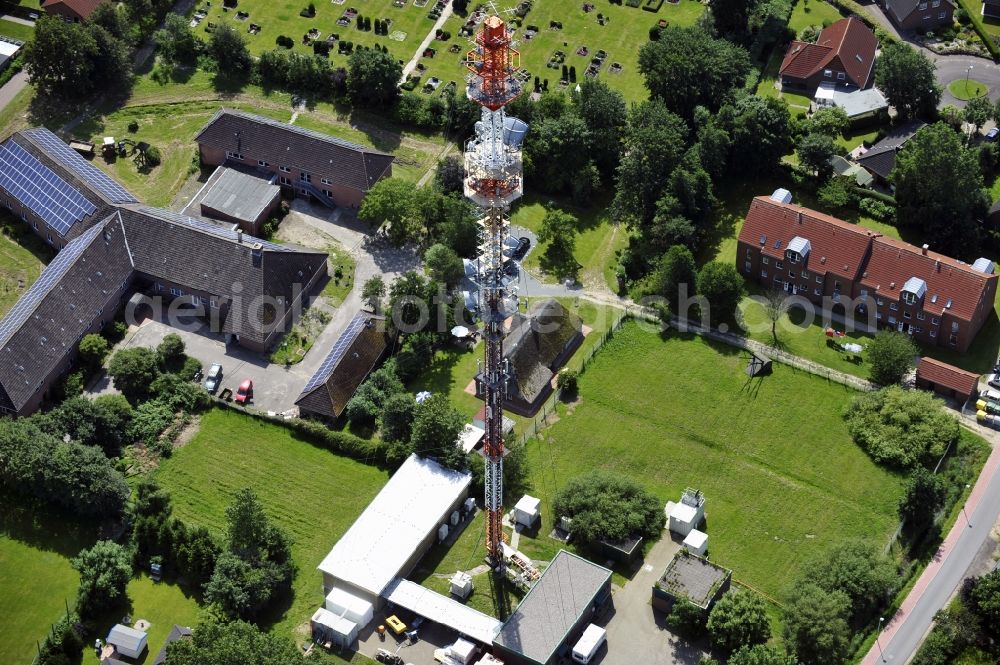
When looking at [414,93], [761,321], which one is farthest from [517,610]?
[414,93]

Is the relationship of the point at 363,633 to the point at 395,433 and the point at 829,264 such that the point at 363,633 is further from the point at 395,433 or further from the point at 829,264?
the point at 829,264

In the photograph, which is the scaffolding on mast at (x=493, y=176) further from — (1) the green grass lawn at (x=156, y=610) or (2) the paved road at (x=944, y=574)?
(2) the paved road at (x=944, y=574)

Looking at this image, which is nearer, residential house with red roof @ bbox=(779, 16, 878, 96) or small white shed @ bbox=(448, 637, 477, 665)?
small white shed @ bbox=(448, 637, 477, 665)

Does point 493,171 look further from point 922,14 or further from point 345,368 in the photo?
point 922,14

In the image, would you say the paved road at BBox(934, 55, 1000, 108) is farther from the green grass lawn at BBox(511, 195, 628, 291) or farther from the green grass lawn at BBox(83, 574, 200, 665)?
the green grass lawn at BBox(83, 574, 200, 665)

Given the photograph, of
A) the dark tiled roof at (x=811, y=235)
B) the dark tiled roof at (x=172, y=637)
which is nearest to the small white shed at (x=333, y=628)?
the dark tiled roof at (x=172, y=637)

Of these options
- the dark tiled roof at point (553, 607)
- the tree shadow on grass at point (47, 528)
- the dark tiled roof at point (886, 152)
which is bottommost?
the tree shadow on grass at point (47, 528)

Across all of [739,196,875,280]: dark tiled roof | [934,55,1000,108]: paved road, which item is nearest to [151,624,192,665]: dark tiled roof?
[739,196,875,280]: dark tiled roof
